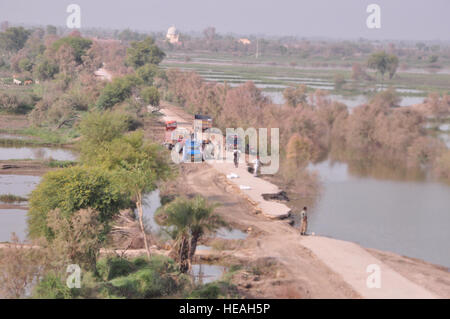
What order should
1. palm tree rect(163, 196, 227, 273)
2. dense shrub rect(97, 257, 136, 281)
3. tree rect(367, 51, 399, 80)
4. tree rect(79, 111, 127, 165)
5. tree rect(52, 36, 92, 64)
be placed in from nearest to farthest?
dense shrub rect(97, 257, 136, 281) < palm tree rect(163, 196, 227, 273) < tree rect(79, 111, 127, 165) < tree rect(52, 36, 92, 64) < tree rect(367, 51, 399, 80)

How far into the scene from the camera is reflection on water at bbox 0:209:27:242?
47.9 feet

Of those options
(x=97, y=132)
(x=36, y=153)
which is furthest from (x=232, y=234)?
(x=36, y=153)

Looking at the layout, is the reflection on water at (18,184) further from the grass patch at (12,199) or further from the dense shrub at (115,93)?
the dense shrub at (115,93)

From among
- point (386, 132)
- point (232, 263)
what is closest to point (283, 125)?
point (386, 132)

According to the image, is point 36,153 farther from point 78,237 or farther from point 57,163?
point 78,237

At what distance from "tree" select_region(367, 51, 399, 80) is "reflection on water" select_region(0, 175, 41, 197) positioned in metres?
52.6

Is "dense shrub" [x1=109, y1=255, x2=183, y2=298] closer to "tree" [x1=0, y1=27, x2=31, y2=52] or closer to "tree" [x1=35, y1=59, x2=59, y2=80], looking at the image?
"tree" [x1=35, y1=59, x2=59, y2=80]

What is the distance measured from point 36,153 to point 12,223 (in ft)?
31.0

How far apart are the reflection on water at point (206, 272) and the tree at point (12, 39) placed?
67.4 m

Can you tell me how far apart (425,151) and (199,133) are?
10.0 metres

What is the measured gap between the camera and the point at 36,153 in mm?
24656

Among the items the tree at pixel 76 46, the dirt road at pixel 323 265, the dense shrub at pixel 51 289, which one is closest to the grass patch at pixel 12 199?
the dirt road at pixel 323 265

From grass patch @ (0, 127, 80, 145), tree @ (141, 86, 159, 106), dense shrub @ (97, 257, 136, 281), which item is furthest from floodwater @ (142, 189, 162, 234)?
tree @ (141, 86, 159, 106)
